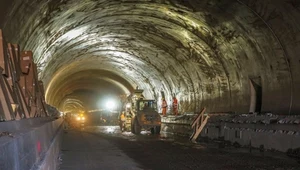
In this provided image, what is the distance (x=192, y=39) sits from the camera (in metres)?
20.0

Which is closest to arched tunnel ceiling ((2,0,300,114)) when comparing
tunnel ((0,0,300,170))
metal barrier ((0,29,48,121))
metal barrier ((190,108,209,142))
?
tunnel ((0,0,300,170))

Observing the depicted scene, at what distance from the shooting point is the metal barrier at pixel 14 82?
7285 millimetres

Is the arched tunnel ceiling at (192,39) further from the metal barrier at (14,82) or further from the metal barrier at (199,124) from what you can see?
the metal barrier at (199,124)

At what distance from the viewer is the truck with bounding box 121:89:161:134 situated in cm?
Answer: 2602

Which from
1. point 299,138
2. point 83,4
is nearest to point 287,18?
point 299,138

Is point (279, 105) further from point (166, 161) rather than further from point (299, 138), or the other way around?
point (166, 161)

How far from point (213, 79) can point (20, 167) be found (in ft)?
62.9

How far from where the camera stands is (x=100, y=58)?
97.0 ft

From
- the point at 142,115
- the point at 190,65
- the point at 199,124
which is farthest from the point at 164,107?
Answer: the point at 199,124

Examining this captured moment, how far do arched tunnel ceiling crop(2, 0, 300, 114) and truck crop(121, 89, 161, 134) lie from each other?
89.5 inches

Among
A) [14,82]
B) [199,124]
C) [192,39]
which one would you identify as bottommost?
[199,124]

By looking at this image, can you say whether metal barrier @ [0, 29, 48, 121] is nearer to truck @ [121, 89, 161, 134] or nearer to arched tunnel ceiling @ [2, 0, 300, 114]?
arched tunnel ceiling @ [2, 0, 300, 114]

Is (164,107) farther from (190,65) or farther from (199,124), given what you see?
(199,124)

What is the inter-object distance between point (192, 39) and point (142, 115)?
312 inches
